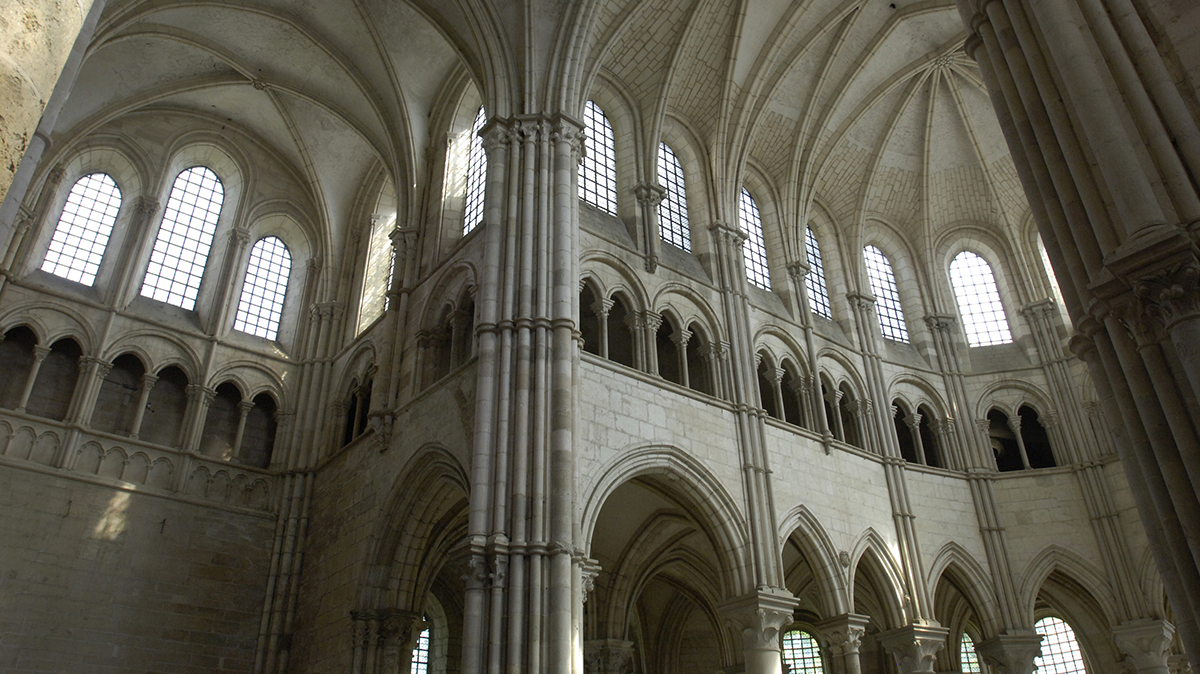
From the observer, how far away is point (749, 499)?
14727mm

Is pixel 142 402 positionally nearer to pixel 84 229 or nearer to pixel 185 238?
pixel 84 229

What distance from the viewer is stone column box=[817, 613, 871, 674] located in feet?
49.1

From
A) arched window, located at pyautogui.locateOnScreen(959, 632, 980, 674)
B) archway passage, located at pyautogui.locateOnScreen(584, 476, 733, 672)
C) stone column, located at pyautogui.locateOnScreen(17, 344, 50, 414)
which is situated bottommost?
arched window, located at pyautogui.locateOnScreen(959, 632, 980, 674)

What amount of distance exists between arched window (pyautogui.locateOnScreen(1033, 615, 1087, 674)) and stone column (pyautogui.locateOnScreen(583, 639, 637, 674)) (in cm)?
1100

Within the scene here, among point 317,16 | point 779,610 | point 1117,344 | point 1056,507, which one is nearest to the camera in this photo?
point 1117,344

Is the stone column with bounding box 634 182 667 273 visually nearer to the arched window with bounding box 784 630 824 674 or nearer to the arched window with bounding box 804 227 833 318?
the arched window with bounding box 804 227 833 318

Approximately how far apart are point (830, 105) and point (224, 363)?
49.8 feet

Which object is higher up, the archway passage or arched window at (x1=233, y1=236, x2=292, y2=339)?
arched window at (x1=233, y1=236, x2=292, y2=339)

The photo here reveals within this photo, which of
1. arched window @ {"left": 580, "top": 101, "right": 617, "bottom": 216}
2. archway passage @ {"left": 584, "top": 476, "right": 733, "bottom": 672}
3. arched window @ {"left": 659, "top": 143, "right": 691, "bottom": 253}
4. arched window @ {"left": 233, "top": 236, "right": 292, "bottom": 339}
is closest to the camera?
archway passage @ {"left": 584, "top": 476, "right": 733, "bottom": 672}

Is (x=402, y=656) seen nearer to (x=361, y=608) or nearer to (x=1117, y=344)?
(x=361, y=608)

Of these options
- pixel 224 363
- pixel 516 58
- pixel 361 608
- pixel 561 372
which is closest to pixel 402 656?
pixel 361 608

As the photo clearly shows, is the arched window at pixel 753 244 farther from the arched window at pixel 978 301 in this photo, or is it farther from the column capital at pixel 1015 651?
the column capital at pixel 1015 651

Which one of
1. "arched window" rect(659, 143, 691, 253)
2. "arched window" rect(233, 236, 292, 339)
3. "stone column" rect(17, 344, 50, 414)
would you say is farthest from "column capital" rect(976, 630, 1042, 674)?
"stone column" rect(17, 344, 50, 414)

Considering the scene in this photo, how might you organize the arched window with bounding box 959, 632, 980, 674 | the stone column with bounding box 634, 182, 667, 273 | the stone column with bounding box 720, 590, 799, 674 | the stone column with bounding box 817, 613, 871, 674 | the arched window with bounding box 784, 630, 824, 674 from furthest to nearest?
1. the arched window with bounding box 959, 632, 980, 674
2. the arched window with bounding box 784, 630, 824, 674
3. the stone column with bounding box 634, 182, 667, 273
4. the stone column with bounding box 817, 613, 871, 674
5. the stone column with bounding box 720, 590, 799, 674
